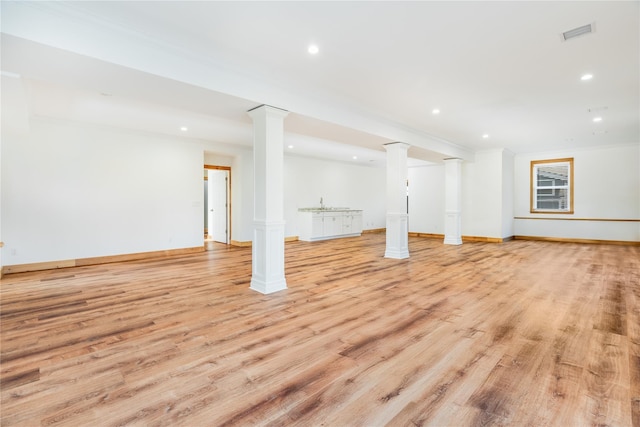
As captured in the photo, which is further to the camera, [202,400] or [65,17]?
[65,17]

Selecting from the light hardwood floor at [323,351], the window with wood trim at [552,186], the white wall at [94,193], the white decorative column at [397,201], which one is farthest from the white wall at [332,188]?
the window with wood trim at [552,186]

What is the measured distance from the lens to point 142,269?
518 centimetres

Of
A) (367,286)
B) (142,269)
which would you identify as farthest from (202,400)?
Answer: (142,269)

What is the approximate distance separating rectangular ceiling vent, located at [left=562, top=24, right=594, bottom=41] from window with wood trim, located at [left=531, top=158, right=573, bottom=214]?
757 cm

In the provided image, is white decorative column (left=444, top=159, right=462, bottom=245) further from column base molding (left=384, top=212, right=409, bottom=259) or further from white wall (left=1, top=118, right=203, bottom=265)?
white wall (left=1, top=118, right=203, bottom=265)

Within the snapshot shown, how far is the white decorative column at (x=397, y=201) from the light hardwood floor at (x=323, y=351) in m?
1.76

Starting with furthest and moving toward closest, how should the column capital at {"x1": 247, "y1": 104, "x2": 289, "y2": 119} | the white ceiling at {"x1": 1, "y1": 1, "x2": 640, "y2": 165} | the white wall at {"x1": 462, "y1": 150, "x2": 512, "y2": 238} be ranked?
the white wall at {"x1": 462, "y1": 150, "x2": 512, "y2": 238} < the column capital at {"x1": 247, "y1": 104, "x2": 289, "y2": 119} < the white ceiling at {"x1": 1, "y1": 1, "x2": 640, "y2": 165}

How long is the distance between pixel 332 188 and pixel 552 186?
674 centimetres

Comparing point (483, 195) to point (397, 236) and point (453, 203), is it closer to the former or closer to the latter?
point (453, 203)

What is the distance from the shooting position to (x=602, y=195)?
8266 mm

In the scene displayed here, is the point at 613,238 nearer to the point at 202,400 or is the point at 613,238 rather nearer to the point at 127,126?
the point at 202,400

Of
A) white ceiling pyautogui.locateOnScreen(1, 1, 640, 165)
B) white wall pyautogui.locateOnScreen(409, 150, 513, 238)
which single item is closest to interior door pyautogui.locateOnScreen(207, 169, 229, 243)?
white ceiling pyautogui.locateOnScreen(1, 1, 640, 165)

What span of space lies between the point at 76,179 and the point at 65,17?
3900mm

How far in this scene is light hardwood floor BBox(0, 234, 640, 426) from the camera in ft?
5.29
